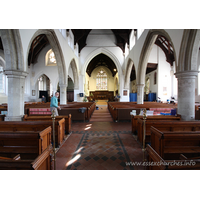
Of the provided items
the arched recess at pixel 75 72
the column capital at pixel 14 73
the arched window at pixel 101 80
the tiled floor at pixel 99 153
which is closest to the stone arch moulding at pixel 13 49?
the column capital at pixel 14 73

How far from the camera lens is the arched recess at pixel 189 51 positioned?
172 inches

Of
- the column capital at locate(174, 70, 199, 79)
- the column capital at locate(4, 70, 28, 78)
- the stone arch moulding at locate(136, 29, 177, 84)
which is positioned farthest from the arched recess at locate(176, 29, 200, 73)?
the column capital at locate(4, 70, 28, 78)

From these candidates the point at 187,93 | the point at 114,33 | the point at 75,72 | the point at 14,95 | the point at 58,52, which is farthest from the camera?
the point at 75,72

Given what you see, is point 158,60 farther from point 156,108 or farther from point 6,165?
point 6,165

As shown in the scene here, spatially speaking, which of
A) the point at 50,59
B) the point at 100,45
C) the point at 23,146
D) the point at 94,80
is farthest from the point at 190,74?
the point at 94,80

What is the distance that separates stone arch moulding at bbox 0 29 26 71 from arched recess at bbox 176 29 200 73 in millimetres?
6193

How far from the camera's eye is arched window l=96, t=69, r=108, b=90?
28.1 m

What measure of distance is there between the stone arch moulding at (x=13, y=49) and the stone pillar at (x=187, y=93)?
6.19 metres

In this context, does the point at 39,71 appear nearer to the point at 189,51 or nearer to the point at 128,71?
the point at 128,71

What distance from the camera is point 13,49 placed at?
4766mm

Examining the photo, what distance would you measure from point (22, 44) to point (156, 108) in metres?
7.48

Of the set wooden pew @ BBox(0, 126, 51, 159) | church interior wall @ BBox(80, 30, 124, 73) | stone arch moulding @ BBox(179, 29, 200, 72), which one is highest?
church interior wall @ BBox(80, 30, 124, 73)

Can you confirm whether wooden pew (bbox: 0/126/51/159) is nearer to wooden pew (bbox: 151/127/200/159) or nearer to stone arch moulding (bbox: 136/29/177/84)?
wooden pew (bbox: 151/127/200/159)

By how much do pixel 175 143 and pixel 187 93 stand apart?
3.04m
